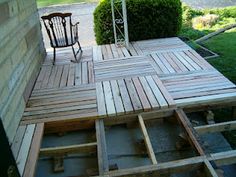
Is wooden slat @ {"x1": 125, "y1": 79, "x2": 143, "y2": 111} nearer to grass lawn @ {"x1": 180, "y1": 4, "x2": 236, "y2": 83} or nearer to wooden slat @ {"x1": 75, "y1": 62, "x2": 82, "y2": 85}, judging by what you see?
wooden slat @ {"x1": 75, "y1": 62, "x2": 82, "y2": 85}

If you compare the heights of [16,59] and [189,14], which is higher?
[16,59]

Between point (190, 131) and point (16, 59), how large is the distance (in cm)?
195

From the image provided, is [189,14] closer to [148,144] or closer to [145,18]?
[145,18]

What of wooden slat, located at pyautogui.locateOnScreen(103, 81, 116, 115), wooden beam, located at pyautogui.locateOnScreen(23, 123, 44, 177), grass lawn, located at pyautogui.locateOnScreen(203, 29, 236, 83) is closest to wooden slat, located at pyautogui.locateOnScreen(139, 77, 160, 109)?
wooden slat, located at pyautogui.locateOnScreen(103, 81, 116, 115)

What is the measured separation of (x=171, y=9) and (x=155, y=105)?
3.35 m

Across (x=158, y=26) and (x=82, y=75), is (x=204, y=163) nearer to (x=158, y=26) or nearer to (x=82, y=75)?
(x=82, y=75)

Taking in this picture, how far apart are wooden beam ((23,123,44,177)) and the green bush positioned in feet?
11.2

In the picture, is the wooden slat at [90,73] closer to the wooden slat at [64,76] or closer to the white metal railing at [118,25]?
the wooden slat at [64,76]

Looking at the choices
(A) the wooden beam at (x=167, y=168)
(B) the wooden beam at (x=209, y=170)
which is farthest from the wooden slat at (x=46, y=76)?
(B) the wooden beam at (x=209, y=170)

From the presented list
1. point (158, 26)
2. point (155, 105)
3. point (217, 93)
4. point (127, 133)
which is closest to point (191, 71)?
point (217, 93)

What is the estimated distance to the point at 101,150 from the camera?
8.11ft

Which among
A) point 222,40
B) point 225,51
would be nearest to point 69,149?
point 225,51

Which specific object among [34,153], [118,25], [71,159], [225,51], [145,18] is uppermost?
[145,18]

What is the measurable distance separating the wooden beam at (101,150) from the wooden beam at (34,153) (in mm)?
521
